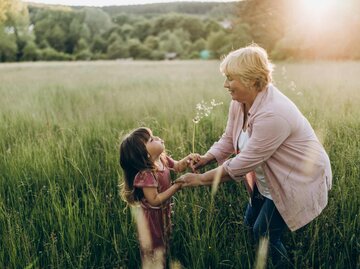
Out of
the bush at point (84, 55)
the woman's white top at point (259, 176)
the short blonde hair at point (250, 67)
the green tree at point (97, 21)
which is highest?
the short blonde hair at point (250, 67)

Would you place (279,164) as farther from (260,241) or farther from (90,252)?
(90,252)

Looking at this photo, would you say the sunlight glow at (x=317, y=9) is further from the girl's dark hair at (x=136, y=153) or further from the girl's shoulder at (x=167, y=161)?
the girl's dark hair at (x=136, y=153)

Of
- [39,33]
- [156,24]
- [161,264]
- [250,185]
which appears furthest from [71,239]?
[156,24]

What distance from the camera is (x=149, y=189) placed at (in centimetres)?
268

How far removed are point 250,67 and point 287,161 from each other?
0.60 meters

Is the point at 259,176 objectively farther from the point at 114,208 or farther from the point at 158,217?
the point at 114,208

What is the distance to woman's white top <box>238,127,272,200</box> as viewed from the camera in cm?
281

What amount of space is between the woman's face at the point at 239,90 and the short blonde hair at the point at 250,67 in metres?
0.03

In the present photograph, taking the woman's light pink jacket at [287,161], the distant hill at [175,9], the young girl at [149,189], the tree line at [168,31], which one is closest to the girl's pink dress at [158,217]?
the young girl at [149,189]

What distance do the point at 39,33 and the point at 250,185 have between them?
60.8 meters

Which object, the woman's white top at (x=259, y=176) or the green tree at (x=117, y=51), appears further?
the green tree at (x=117, y=51)

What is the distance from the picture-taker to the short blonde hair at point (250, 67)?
2535mm

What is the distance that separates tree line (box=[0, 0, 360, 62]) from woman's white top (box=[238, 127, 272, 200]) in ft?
72.0

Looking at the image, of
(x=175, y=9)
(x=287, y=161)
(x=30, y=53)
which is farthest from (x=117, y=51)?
(x=287, y=161)
